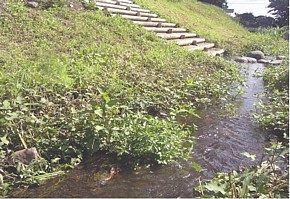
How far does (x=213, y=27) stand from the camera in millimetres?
14727

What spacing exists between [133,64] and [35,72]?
6.69 ft

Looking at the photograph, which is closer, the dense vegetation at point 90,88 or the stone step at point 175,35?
the dense vegetation at point 90,88

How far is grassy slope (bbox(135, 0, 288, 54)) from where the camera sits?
39.8 ft

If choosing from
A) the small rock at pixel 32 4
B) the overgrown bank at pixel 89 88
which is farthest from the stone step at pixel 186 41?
the small rock at pixel 32 4

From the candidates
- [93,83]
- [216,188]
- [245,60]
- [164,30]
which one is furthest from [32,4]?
[216,188]

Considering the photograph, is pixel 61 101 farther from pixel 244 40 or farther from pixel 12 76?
pixel 244 40

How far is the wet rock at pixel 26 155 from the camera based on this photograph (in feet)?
9.19

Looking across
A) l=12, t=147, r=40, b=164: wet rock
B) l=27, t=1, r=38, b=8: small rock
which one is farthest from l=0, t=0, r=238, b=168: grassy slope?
l=27, t=1, r=38, b=8: small rock

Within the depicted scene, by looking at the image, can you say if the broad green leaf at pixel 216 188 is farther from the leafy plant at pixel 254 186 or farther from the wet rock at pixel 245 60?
the wet rock at pixel 245 60

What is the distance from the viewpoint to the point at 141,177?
9.61 ft

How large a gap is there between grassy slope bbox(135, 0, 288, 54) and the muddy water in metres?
7.81

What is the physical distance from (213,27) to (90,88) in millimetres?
11639

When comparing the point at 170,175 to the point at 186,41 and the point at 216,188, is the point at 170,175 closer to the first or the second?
the point at 216,188

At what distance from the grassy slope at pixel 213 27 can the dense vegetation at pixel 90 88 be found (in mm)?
4358
